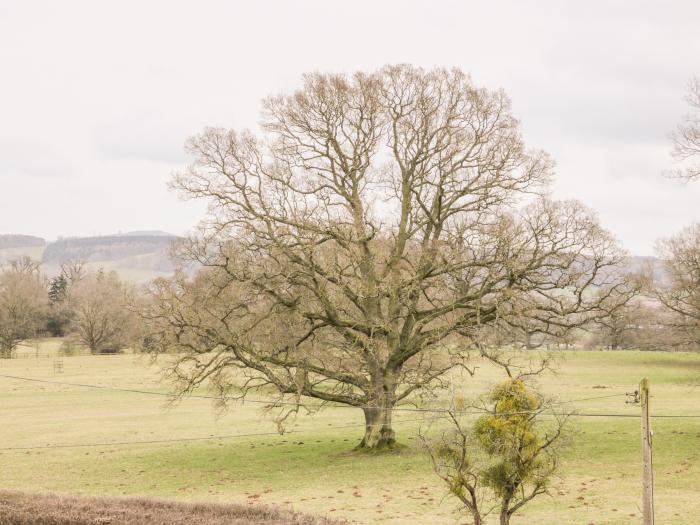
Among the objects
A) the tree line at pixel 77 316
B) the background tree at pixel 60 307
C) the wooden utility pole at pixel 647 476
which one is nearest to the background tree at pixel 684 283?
the wooden utility pole at pixel 647 476

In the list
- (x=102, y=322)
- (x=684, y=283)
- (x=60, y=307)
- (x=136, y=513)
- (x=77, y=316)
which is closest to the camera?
(x=136, y=513)

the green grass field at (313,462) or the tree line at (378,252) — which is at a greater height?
the tree line at (378,252)

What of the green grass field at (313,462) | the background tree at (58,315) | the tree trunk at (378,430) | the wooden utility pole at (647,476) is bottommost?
the green grass field at (313,462)

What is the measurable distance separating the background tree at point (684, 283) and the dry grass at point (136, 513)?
2263 cm

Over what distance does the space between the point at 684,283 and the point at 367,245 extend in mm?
A: 22741

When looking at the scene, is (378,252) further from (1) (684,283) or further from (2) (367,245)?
(1) (684,283)

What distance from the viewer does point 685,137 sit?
28.7 meters

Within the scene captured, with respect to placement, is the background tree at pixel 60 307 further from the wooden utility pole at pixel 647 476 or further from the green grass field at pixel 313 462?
the wooden utility pole at pixel 647 476

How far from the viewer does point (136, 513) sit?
17188mm

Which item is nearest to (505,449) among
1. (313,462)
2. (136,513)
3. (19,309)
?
(136,513)

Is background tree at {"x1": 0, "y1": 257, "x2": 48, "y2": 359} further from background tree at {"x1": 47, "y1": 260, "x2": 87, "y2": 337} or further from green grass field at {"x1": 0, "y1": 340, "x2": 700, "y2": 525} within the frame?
green grass field at {"x1": 0, "y1": 340, "x2": 700, "y2": 525}

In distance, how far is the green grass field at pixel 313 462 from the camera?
23.5 meters

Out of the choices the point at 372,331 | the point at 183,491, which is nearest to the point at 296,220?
the point at 372,331

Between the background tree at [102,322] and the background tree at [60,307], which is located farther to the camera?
the background tree at [60,307]
